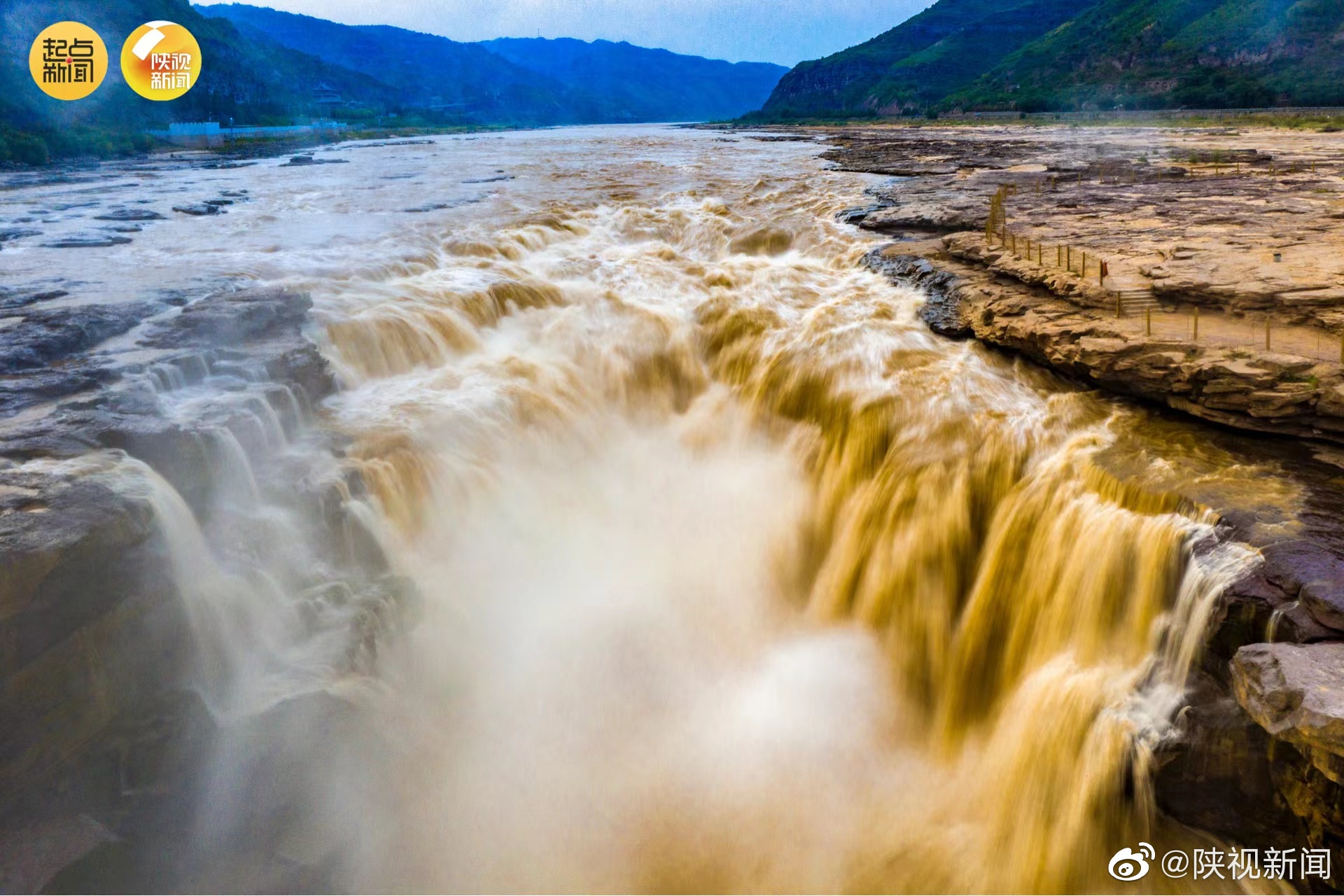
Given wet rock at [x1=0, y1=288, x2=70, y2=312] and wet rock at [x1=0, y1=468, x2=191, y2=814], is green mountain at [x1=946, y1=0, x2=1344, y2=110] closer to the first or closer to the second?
wet rock at [x1=0, y1=288, x2=70, y2=312]

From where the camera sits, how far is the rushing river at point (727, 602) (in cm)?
683

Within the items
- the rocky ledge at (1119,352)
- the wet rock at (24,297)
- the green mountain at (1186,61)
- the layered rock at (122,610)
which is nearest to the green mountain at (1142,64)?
the green mountain at (1186,61)

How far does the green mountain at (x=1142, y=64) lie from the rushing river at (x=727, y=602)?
76.3m

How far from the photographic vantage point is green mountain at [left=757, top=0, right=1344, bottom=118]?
76000 millimetres

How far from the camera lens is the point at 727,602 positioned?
385 inches

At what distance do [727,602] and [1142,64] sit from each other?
11606cm

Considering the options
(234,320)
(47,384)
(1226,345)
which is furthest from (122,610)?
(1226,345)

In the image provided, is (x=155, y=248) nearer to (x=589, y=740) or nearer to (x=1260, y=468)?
(x=589, y=740)

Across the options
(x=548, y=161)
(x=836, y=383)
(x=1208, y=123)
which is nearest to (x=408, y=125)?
(x=548, y=161)

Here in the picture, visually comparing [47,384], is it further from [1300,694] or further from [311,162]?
[311,162]

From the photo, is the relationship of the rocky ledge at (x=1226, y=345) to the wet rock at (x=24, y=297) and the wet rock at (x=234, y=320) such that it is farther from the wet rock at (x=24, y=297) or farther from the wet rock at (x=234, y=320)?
the wet rock at (x=24, y=297)

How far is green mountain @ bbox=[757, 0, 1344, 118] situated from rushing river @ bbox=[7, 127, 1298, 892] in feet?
250

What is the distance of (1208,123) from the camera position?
204 feet

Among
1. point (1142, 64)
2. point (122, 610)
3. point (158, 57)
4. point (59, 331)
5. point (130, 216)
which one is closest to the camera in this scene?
point (122, 610)
